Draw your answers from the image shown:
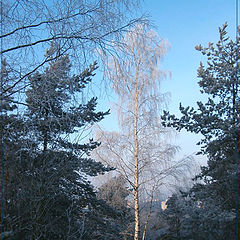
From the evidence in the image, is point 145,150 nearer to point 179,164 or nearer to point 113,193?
point 179,164

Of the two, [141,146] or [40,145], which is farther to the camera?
[141,146]

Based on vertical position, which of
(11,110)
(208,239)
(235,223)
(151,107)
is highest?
(151,107)

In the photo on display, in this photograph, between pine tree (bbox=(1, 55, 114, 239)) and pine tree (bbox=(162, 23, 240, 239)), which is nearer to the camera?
pine tree (bbox=(1, 55, 114, 239))

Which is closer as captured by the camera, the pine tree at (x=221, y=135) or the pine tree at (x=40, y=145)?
the pine tree at (x=40, y=145)

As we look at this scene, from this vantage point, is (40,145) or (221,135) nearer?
(40,145)

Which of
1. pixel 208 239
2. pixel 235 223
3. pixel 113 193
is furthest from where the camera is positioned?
pixel 113 193

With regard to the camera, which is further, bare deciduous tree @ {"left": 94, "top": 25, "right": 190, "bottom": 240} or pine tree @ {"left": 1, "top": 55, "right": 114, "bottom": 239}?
bare deciduous tree @ {"left": 94, "top": 25, "right": 190, "bottom": 240}

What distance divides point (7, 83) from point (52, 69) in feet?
1.68

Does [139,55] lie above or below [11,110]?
above

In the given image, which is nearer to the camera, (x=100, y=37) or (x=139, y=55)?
(x=100, y=37)

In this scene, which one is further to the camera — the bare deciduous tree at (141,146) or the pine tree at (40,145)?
the bare deciduous tree at (141,146)

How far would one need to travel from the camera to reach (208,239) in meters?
8.02

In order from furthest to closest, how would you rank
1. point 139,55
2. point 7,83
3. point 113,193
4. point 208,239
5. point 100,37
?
point 113,193, point 208,239, point 139,55, point 100,37, point 7,83

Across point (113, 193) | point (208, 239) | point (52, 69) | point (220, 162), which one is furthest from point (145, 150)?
point (52, 69)
